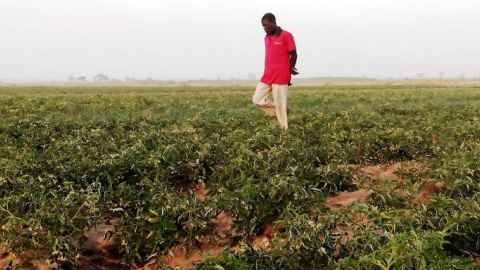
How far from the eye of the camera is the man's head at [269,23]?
677 centimetres

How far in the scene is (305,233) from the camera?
2418 millimetres

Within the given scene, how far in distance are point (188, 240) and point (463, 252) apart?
192 cm

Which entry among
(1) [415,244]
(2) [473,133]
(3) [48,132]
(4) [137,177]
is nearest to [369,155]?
(2) [473,133]

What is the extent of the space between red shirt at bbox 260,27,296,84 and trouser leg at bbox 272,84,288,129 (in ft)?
0.31

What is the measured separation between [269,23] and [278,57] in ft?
2.05

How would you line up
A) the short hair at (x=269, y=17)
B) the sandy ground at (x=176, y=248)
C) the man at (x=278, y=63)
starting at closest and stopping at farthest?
1. the sandy ground at (x=176, y=248)
2. the short hair at (x=269, y=17)
3. the man at (x=278, y=63)

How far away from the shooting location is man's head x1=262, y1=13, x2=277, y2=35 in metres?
6.77

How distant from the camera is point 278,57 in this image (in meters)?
7.02

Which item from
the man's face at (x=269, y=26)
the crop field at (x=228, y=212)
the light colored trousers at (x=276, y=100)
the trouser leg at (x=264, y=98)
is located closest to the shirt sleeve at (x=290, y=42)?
the man's face at (x=269, y=26)

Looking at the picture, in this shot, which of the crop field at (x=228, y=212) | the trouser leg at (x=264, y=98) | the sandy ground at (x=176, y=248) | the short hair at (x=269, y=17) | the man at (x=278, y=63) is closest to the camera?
the crop field at (x=228, y=212)

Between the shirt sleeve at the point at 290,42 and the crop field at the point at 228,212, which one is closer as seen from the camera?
the crop field at the point at 228,212

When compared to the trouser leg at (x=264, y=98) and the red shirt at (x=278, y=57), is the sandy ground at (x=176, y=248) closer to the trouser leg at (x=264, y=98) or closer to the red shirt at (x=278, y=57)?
the red shirt at (x=278, y=57)

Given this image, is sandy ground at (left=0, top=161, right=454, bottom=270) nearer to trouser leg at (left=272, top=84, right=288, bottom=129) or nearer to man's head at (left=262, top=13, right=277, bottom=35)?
trouser leg at (left=272, top=84, right=288, bottom=129)

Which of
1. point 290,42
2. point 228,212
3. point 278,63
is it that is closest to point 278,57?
point 278,63
